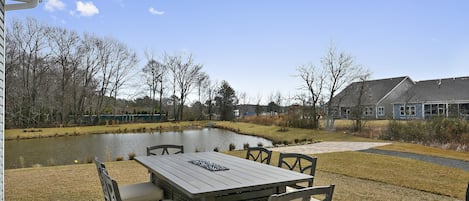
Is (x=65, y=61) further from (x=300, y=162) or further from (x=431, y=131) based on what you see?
(x=300, y=162)

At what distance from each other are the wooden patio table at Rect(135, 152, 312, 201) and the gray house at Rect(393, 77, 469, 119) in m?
23.1

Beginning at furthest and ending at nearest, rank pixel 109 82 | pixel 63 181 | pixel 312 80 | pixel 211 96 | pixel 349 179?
pixel 211 96 → pixel 109 82 → pixel 312 80 → pixel 349 179 → pixel 63 181

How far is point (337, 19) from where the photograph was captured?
11.7m

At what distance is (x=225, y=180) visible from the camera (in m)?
2.83

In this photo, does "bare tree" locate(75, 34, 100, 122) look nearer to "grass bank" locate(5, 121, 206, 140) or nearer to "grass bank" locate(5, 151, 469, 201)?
"grass bank" locate(5, 121, 206, 140)

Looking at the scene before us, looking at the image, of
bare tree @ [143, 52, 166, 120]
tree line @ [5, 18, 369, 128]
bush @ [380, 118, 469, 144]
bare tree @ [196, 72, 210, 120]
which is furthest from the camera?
bare tree @ [196, 72, 210, 120]

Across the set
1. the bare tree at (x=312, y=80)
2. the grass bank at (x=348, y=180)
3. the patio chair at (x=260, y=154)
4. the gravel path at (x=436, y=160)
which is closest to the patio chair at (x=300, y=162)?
the patio chair at (x=260, y=154)

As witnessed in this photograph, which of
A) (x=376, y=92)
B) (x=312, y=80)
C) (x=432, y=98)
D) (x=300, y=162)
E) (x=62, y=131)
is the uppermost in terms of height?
(x=312, y=80)

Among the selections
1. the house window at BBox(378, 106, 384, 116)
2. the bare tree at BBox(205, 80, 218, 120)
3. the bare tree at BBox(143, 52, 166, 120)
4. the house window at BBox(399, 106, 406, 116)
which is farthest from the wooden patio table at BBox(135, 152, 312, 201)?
the bare tree at BBox(205, 80, 218, 120)

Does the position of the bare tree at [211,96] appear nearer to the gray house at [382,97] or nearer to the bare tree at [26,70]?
the gray house at [382,97]

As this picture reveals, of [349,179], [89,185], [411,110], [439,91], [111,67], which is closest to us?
[89,185]

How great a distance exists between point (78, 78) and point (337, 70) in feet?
68.7

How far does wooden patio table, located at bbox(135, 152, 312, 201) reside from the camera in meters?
2.54

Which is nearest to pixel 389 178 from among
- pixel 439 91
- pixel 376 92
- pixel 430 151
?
pixel 430 151
